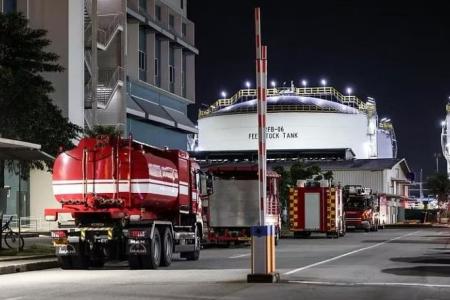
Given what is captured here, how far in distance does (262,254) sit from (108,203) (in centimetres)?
620

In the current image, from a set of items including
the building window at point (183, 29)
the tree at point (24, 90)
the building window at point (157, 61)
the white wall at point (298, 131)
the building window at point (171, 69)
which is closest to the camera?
the tree at point (24, 90)

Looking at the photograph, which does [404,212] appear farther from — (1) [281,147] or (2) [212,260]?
(2) [212,260]

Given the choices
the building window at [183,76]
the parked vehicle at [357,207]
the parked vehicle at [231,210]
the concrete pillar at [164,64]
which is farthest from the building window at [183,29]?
the parked vehicle at [231,210]

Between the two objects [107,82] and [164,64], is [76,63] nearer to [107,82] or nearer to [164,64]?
[107,82]

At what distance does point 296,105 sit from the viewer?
11088cm

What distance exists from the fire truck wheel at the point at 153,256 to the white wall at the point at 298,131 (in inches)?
3428

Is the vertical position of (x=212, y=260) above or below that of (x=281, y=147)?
below

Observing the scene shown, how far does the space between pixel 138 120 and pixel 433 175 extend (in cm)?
7016

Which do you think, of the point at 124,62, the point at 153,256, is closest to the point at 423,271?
the point at 153,256

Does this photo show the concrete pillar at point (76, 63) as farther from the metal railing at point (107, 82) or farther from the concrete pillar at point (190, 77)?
the concrete pillar at point (190, 77)

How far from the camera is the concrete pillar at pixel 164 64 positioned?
71.6m

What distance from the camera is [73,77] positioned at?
1972 inches

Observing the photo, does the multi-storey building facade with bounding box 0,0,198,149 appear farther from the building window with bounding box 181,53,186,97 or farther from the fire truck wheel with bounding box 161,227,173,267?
the fire truck wheel with bounding box 161,227,173,267

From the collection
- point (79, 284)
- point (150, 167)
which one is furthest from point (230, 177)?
point (79, 284)
